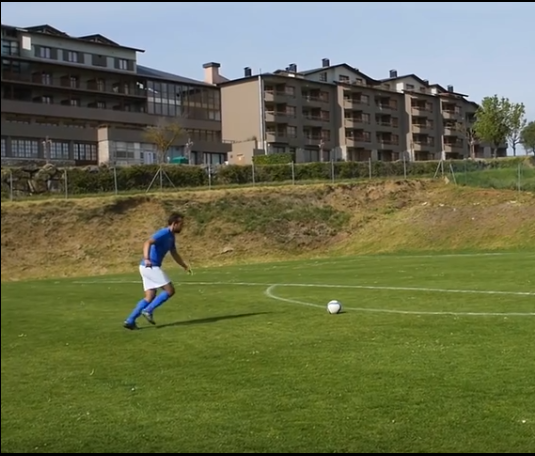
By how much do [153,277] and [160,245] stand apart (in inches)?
29.7

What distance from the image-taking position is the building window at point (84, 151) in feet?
20.8

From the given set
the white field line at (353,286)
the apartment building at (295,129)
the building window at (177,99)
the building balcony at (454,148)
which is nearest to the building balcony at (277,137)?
the apartment building at (295,129)

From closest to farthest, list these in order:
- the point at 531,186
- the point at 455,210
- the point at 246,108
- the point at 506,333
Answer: the point at 506,333, the point at 531,186, the point at 455,210, the point at 246,108

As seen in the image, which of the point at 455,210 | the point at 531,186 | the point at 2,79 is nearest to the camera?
the point at 2,79

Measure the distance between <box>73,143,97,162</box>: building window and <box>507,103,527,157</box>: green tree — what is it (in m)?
4.46

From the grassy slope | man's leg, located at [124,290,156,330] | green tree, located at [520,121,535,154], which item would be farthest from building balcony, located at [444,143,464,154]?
man's leg, located at [124,290,156,330]

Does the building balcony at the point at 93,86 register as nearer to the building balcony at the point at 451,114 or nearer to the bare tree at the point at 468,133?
the building balcony at the point at 451,114

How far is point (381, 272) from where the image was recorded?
21.3 m

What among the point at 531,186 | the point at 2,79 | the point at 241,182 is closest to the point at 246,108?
the point at 241,182

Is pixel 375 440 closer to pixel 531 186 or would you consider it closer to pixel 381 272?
pixel 531 186

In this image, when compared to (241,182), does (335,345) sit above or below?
below

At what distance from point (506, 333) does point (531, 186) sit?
17.0 feet

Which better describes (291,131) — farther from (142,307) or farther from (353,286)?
(142,307)

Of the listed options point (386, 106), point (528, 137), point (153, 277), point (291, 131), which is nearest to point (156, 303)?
point (153, 277)
